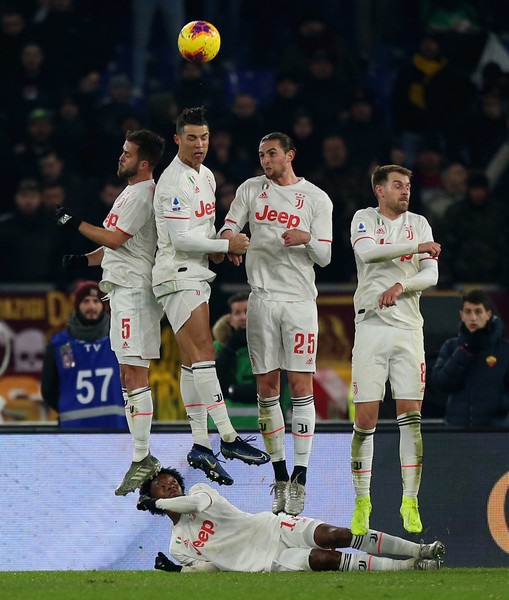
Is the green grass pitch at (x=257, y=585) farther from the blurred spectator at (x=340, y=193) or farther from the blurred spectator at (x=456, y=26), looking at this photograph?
the blurred spectator at (x=456, y=26)

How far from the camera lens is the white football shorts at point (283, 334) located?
10.9 metres

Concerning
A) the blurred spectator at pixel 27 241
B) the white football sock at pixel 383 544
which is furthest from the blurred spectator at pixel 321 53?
the white football sock at pixel 383 544

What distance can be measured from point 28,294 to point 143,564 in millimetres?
4594

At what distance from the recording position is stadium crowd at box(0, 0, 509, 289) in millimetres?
16484

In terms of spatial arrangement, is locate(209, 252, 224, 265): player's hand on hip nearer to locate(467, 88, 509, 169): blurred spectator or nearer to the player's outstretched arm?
the player's outstretched arm

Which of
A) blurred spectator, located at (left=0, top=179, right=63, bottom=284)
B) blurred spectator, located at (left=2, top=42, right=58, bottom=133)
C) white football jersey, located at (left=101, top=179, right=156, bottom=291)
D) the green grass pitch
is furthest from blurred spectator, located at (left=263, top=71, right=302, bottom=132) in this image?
the green grass pitch

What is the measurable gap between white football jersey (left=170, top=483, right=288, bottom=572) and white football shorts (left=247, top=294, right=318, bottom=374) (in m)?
1.21

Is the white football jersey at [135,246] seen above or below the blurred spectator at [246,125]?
below

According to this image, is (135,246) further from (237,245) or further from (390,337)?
(390,337)

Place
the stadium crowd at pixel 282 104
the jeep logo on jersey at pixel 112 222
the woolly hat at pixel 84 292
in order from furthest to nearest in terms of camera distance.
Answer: the stadium crowd at pixel 282 104 → the woolly hat at pixel 84 292 → the jeep logo on jersey at pixel 112 222

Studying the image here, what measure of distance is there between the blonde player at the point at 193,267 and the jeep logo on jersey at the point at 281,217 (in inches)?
14.8

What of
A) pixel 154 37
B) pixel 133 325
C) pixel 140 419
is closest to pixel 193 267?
pixel 133 325

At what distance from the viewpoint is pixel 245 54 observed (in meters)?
20.0

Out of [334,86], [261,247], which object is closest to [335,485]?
[261,247]
